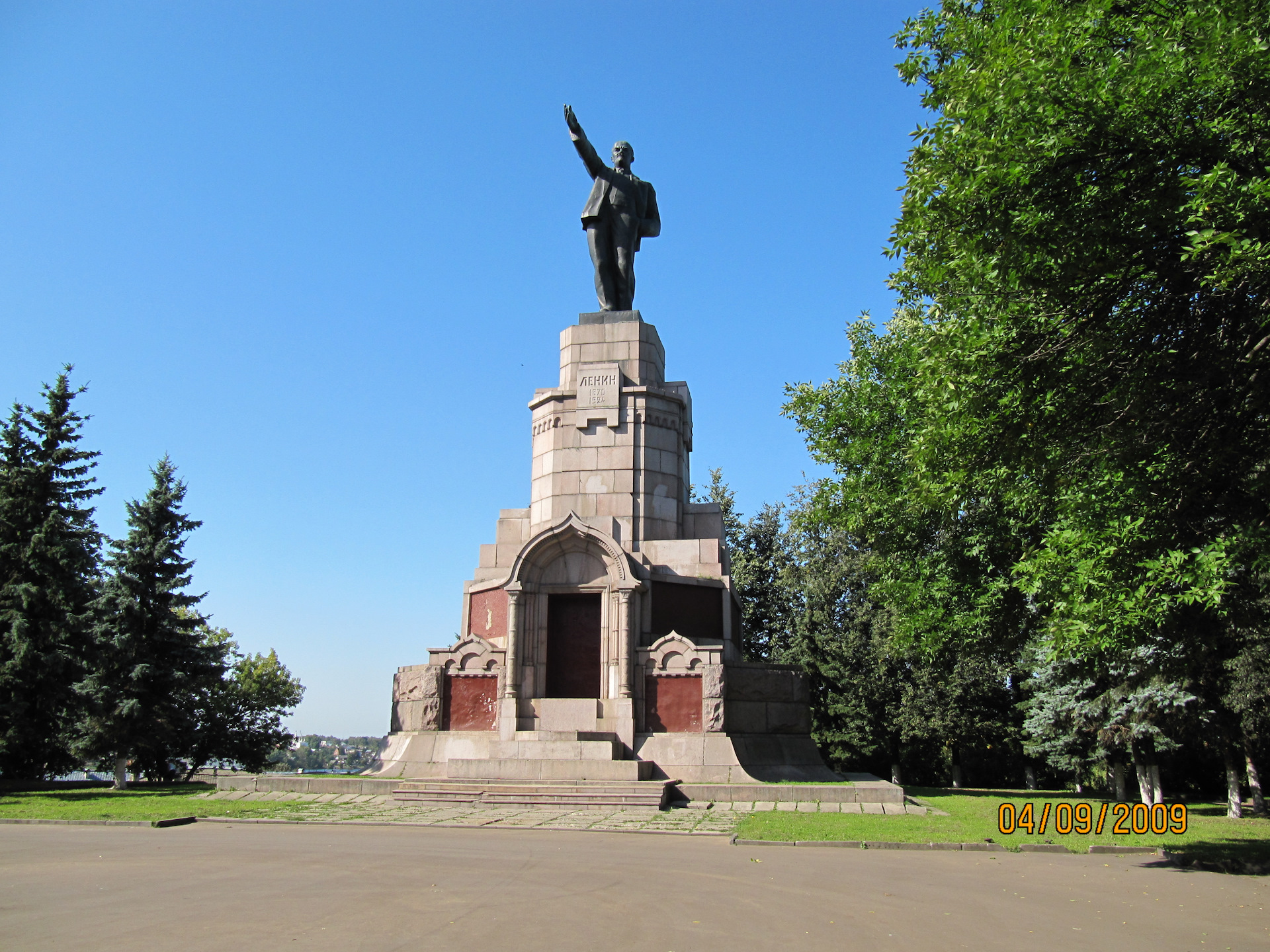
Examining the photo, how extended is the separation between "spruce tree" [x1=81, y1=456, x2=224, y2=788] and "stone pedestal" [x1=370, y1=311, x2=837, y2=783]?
8.34 m

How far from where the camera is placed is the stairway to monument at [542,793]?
49.4 ft

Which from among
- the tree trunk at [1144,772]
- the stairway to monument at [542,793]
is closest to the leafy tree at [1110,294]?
the stairway to monument at [542,793]

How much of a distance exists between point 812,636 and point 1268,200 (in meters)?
28.6

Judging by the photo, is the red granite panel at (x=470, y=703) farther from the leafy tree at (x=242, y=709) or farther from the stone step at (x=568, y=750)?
the leafy tree at (x=242, y=709)

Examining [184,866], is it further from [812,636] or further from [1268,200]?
[812,636]

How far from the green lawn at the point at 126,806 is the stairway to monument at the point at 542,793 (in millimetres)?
2242

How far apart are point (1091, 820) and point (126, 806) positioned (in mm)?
15764

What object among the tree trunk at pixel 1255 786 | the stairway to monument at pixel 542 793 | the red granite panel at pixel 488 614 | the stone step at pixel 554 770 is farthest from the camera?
the tree trunk at pixel 1255 786

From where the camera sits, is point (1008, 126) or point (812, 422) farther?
point (812, 422)

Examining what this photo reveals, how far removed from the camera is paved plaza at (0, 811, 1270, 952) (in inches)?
263

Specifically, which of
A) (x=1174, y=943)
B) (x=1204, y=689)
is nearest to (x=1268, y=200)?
(x=1174, y=943)

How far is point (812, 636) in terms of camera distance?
115ft

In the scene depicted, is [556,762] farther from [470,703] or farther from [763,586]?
[763,586]

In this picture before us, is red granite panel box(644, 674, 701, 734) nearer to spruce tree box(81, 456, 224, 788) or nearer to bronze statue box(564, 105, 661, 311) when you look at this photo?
bronze statue box(564, 105, 661, 311)
